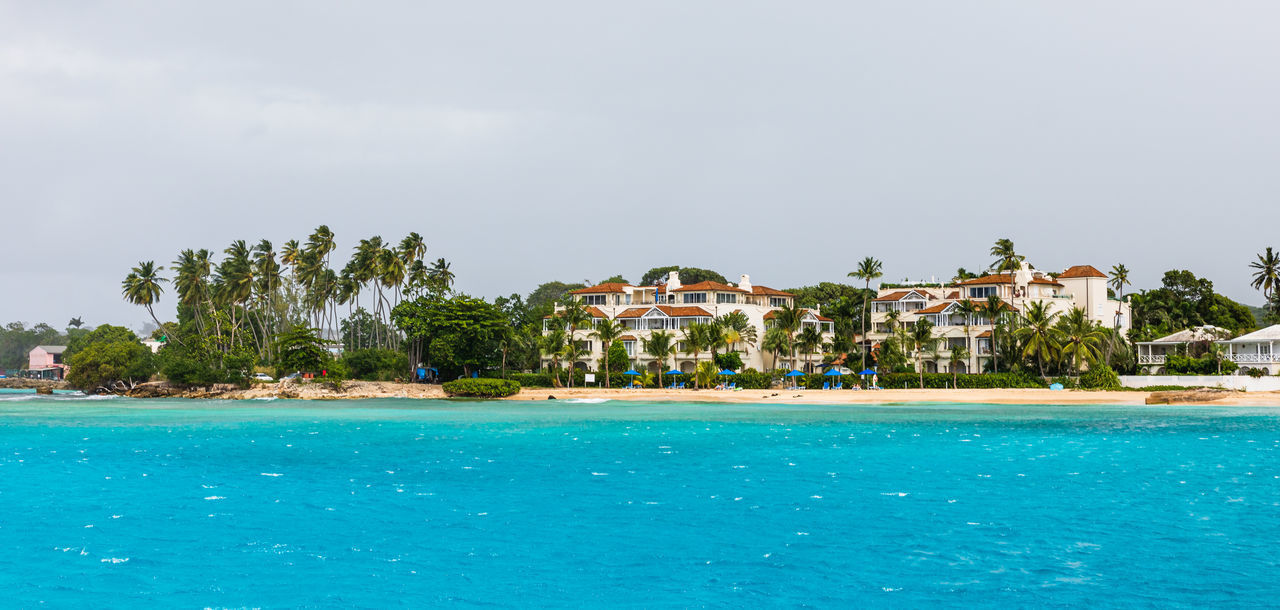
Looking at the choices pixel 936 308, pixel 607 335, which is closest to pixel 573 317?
pixel 607 335

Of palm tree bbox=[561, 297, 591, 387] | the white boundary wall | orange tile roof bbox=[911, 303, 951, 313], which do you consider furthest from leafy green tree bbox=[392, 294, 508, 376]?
the white boundary wall

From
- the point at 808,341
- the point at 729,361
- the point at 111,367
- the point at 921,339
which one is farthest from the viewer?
the point at 111,367

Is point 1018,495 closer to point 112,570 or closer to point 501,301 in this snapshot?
point 112,570

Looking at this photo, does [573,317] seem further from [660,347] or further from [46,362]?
[46,362]

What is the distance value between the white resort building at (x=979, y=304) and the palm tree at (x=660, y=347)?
2029 centimetres

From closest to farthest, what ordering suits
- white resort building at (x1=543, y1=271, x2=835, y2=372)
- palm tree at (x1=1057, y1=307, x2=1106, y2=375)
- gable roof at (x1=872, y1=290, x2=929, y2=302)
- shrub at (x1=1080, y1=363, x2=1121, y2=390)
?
1. shrub at (x1=1080, y1=363, x2=1121, y2=390)
2. palm tree at (x1=1057, y1=307, x2=1106, y2=375)
3. white resort building at (x1=543, y1=271, x2=835, y2=372)
4. gable roof at (x1=872, y1=290, x2=929, y2=302)

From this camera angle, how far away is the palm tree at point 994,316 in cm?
9017

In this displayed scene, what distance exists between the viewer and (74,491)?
28.8m

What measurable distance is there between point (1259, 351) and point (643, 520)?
8147cm

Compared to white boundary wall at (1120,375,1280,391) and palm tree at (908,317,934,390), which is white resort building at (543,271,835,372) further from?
white boundary wall at (1120,375,1280,391)

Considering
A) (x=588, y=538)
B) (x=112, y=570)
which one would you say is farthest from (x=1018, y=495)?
(x=112, y=570)

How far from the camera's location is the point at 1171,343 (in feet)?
303

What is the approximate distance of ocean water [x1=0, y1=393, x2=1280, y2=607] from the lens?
1705 centimetres

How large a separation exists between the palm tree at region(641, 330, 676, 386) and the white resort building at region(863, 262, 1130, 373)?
20.3m
